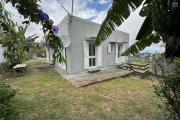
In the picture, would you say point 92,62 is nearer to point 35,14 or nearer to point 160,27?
point 35,14

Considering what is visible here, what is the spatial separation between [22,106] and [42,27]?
518 centimetres

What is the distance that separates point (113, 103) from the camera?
22.8 feet

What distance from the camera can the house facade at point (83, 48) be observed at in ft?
39.5

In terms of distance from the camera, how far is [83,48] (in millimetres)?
12578

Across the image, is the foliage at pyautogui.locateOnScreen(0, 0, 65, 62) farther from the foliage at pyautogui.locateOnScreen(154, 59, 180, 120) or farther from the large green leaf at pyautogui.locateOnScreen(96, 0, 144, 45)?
the foliage at pyautogui.locateOnScreen(154, 59, 180, 120)

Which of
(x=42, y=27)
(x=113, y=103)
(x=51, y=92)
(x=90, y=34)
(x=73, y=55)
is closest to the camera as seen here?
(x=42, y=27)

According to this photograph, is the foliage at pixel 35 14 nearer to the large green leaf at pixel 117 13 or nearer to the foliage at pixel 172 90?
the large green leaf at pixel 117 13

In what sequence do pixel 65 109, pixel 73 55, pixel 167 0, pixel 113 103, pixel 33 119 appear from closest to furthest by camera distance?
pixel 167 0 → pixel 33 119 → pixel 65 109 → pixel 113 103 → pixel 73 55

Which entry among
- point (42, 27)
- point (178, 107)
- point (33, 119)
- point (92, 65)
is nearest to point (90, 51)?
point (92, 65)

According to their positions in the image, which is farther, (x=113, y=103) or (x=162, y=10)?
(x=113, y=103)

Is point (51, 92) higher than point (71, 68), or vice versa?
point (71, 68)

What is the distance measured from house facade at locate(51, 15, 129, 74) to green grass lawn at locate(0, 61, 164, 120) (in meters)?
2.74

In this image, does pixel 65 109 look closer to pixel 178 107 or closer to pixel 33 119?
pixel 33 119

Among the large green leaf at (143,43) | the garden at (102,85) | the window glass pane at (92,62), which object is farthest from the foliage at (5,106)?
the window glass pane at (92,62)
